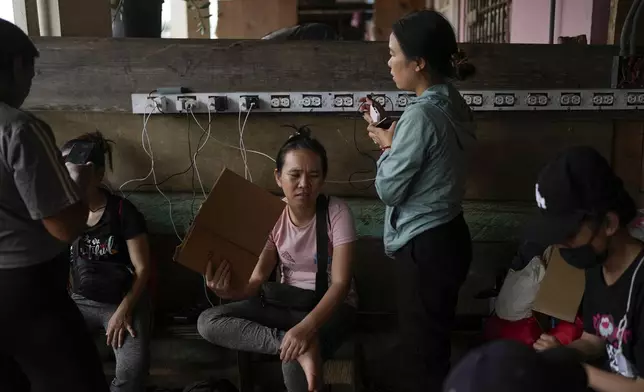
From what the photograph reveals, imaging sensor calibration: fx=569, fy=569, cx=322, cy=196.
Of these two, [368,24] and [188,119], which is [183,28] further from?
[188,119]

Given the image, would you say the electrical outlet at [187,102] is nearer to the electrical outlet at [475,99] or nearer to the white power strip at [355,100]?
the white power strip at [355,100]

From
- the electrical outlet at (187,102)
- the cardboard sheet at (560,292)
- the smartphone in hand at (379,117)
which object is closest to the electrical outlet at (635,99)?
the cardboard sheet at (560,292)

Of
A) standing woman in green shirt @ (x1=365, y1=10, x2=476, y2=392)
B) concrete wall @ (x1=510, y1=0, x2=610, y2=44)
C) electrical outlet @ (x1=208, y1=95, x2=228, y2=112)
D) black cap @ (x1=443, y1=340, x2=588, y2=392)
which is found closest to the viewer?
black cap @ (x1=443, y1=340, x2=588, y2=392)

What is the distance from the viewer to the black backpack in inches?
76.7

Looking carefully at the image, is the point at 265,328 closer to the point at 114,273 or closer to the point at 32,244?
the point at 114,273

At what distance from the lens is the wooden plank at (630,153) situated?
7.18 feet

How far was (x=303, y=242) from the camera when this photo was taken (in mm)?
1879

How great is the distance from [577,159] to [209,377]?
1.61m

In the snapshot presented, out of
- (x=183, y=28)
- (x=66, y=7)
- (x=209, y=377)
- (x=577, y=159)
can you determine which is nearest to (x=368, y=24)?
(x=183, y=28)

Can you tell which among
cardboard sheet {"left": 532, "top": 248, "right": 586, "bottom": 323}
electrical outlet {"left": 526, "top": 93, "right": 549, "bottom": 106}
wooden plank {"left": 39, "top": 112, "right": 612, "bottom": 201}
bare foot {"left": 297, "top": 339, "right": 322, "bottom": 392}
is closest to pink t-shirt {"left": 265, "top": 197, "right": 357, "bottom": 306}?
bare foot {"left": 297, "top": 339, "right": 322, "bottom": 392}

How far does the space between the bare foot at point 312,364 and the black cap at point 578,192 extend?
82cm

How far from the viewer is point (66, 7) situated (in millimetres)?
2264

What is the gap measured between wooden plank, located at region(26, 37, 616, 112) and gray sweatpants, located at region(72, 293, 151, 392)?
0.76 m

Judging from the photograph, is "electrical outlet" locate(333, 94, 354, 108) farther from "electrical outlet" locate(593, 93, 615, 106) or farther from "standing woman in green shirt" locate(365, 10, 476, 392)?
"electrical outlet" locate(593, 93, 615, 106)
